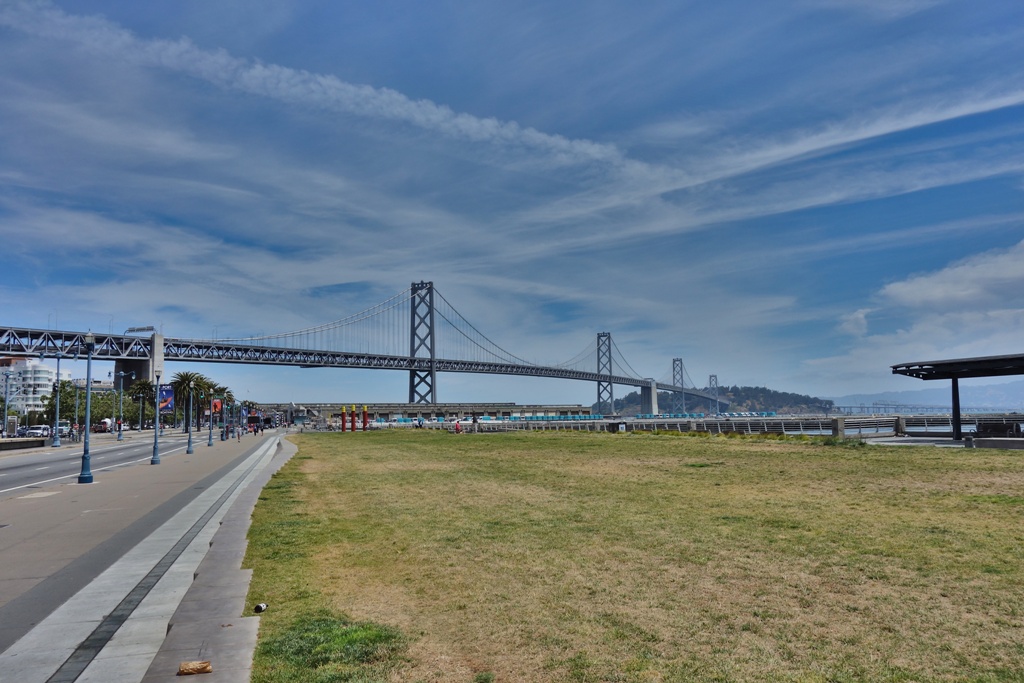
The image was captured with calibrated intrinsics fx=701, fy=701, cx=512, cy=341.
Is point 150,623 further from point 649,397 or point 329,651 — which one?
point 649,397

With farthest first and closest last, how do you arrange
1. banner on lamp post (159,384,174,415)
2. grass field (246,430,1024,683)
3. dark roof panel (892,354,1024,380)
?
banner on lamp post (159,384,174,415) → dark roof panel (892,354,1024,380) → grass field (246,430,1024,683)

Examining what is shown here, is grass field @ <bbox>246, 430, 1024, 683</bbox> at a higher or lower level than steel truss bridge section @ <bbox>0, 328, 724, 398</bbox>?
lower

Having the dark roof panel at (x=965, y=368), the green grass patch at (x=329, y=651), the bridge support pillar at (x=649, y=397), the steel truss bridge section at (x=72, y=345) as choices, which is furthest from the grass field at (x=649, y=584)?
the bridge support pillar at (x=649, y=397)

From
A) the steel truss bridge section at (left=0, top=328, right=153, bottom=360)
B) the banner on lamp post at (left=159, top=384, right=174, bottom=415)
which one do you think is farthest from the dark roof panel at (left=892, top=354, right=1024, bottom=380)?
the steel truss bridge section at (left=0, top=328, right=153, bottom=360)

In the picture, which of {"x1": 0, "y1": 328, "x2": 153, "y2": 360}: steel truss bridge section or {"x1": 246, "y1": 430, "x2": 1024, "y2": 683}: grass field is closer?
{"x1": 246, "y1": 430, "x2": 1024, "y2": 683}: grass field

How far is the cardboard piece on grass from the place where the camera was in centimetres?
521

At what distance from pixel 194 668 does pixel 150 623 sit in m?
1.74

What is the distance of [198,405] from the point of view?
11612 centimetres

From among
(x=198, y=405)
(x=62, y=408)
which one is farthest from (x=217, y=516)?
(x=62, y=408)

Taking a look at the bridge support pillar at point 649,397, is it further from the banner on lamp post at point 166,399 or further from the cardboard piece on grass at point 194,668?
the cardboard piece on grass at point 194,668

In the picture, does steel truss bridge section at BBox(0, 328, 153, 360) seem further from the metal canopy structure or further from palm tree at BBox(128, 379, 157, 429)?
the metal canopy structure

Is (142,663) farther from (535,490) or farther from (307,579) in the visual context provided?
(535,490)

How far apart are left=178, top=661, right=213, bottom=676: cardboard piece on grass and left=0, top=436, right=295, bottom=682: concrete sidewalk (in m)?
0.05

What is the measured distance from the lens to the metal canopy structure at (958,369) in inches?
1252
